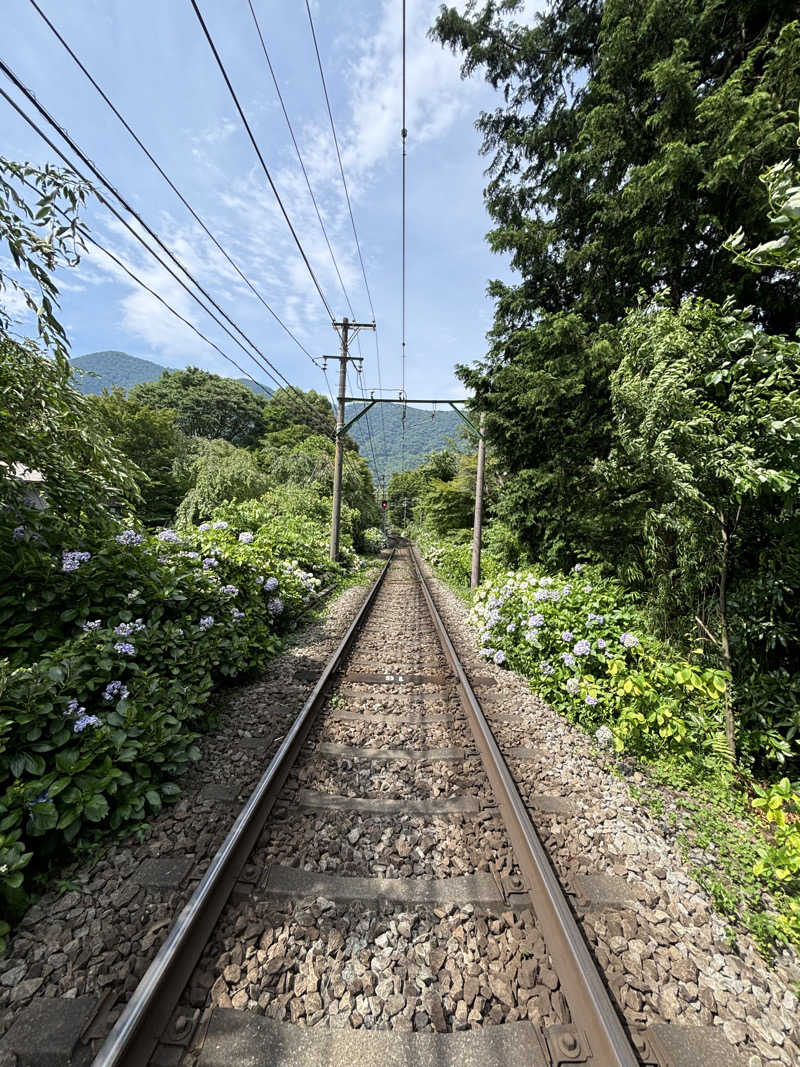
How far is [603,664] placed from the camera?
4.13 metres

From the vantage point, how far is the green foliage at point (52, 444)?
268cm

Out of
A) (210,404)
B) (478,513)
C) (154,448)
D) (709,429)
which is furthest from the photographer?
(210,404)

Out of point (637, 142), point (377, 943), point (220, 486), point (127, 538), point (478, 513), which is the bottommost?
point (377, 943)

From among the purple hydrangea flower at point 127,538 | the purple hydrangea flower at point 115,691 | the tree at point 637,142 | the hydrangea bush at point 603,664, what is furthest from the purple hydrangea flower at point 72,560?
the tree at point 637,142

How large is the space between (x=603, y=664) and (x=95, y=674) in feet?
13.8

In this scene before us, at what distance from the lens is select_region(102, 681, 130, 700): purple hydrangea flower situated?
8.70 ft

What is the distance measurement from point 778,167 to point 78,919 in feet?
14.1

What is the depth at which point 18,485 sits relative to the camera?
279 cm

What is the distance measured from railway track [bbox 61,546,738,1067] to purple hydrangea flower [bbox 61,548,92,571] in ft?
6.59

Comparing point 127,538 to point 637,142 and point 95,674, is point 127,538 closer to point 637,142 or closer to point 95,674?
point 95,674

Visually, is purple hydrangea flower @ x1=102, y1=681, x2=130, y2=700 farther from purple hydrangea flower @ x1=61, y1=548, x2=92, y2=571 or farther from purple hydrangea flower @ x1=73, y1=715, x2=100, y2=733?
purple hydrangea flower @ x1=61, y1=548, x2=92, y2=571

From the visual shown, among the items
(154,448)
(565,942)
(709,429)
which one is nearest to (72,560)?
(565,942)

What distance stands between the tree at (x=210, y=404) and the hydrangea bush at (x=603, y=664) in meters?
52.9

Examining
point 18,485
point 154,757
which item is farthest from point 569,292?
point 154,757
